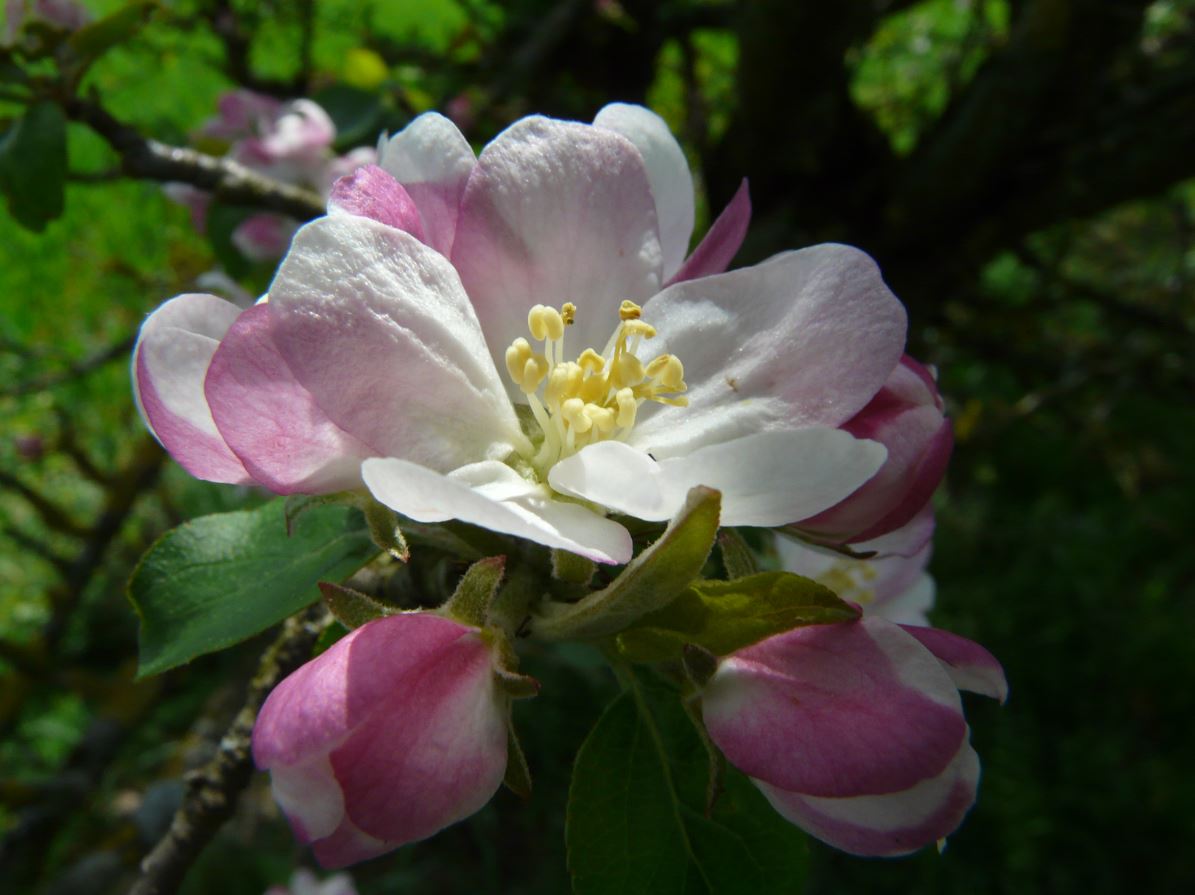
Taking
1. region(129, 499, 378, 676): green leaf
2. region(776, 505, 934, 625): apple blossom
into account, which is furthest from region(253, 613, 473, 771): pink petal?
region(776, 505, 934, 625): apple blossom

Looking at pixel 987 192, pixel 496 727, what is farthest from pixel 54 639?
pixel 987 192

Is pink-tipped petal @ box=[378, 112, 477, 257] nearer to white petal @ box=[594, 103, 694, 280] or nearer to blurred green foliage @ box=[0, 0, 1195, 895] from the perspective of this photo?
white petal @ box=[594, 103, 694, 280]

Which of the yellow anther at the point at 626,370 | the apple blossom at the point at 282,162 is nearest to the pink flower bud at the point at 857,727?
the yellow anther at the point at 626,370

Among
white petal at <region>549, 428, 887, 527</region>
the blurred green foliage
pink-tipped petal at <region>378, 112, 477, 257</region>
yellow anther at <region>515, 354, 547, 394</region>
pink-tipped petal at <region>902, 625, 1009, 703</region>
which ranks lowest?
the blurred green foliage

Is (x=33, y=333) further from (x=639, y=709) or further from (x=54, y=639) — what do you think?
(x=639, y=709)

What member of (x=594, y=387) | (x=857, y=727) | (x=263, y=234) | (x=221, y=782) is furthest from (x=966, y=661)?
(x=263, y=234)

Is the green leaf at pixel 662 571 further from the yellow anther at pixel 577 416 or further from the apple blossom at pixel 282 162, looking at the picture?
the apple blossom at pixel 282 162

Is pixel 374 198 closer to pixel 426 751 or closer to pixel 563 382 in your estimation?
pixel 563 382
